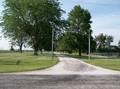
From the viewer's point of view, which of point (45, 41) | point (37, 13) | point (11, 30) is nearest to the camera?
point (37, 13)

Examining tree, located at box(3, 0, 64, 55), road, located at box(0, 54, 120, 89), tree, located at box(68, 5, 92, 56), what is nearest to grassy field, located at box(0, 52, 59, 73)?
road, located at box(0, 54, 120, 89)

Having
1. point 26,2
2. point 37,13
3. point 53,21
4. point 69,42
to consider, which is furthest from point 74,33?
point 26,2

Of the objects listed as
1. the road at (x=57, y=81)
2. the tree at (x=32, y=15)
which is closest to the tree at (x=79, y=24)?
the tree at (x=32, y=15)

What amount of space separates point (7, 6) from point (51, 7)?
46.2 ft

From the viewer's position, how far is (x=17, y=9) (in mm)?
37938

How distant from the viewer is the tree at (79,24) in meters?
45.0

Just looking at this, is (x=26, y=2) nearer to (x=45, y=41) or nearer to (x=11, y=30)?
(x=11, y=30)

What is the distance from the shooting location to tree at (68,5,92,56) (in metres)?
45.0

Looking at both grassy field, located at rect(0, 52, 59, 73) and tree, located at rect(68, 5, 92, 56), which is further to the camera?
tree, located at rect(68, 5, 92, 56)

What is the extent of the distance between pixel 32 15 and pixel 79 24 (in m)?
19.3

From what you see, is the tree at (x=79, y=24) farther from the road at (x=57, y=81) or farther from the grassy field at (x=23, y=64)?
the road at (x=57, y=81)

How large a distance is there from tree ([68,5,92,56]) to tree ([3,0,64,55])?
332 inches

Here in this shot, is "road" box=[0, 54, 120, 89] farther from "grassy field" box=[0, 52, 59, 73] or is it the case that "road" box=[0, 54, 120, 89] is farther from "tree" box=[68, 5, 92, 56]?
"tree" box=[68, 5, 92, 56]

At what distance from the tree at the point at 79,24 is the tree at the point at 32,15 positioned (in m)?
8.44
